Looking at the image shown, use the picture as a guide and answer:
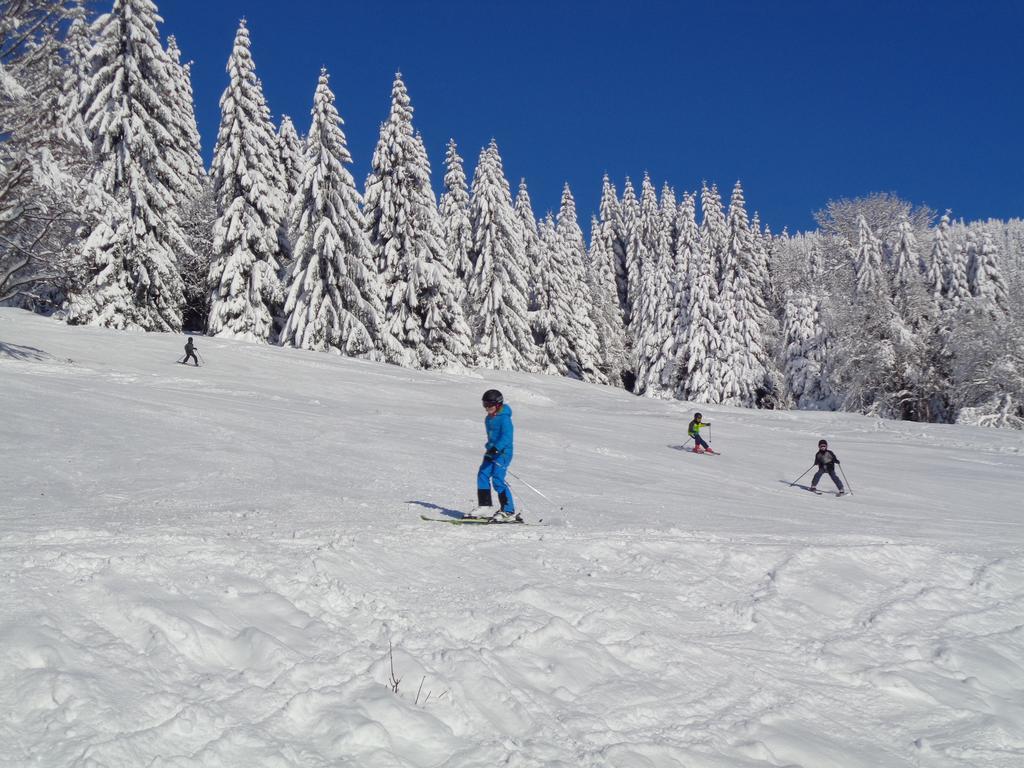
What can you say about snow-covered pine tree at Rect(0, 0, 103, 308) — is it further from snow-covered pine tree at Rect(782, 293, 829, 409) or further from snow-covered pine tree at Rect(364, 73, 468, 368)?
snow-covered pine tree at Rect(782, 293, 829, 409)

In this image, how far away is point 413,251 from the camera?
1592 inches

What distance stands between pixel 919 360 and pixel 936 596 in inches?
1637

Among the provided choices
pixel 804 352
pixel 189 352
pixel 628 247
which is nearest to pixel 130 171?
pixel 189 352

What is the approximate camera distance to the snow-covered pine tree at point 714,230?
5800 cm

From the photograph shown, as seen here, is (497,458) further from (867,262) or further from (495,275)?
(867,262)

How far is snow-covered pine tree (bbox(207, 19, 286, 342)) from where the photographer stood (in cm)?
3628

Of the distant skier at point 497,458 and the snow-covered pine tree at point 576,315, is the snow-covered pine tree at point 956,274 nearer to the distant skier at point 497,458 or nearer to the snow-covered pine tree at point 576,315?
the snow-covered pine tree at point 576,315

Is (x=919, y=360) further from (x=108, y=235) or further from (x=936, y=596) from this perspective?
(x=108, y=235)

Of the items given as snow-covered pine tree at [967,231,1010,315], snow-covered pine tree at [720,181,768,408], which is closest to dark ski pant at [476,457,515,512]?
snow-covered pine tree at [720,181,768,408]

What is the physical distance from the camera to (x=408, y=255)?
4019 centimetres

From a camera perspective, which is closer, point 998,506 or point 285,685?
point 285,685

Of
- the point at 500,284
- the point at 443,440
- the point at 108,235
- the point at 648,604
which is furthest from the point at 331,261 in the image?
the point at 648,604

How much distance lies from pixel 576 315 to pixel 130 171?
34.3m

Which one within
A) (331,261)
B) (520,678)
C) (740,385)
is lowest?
(520,678)
